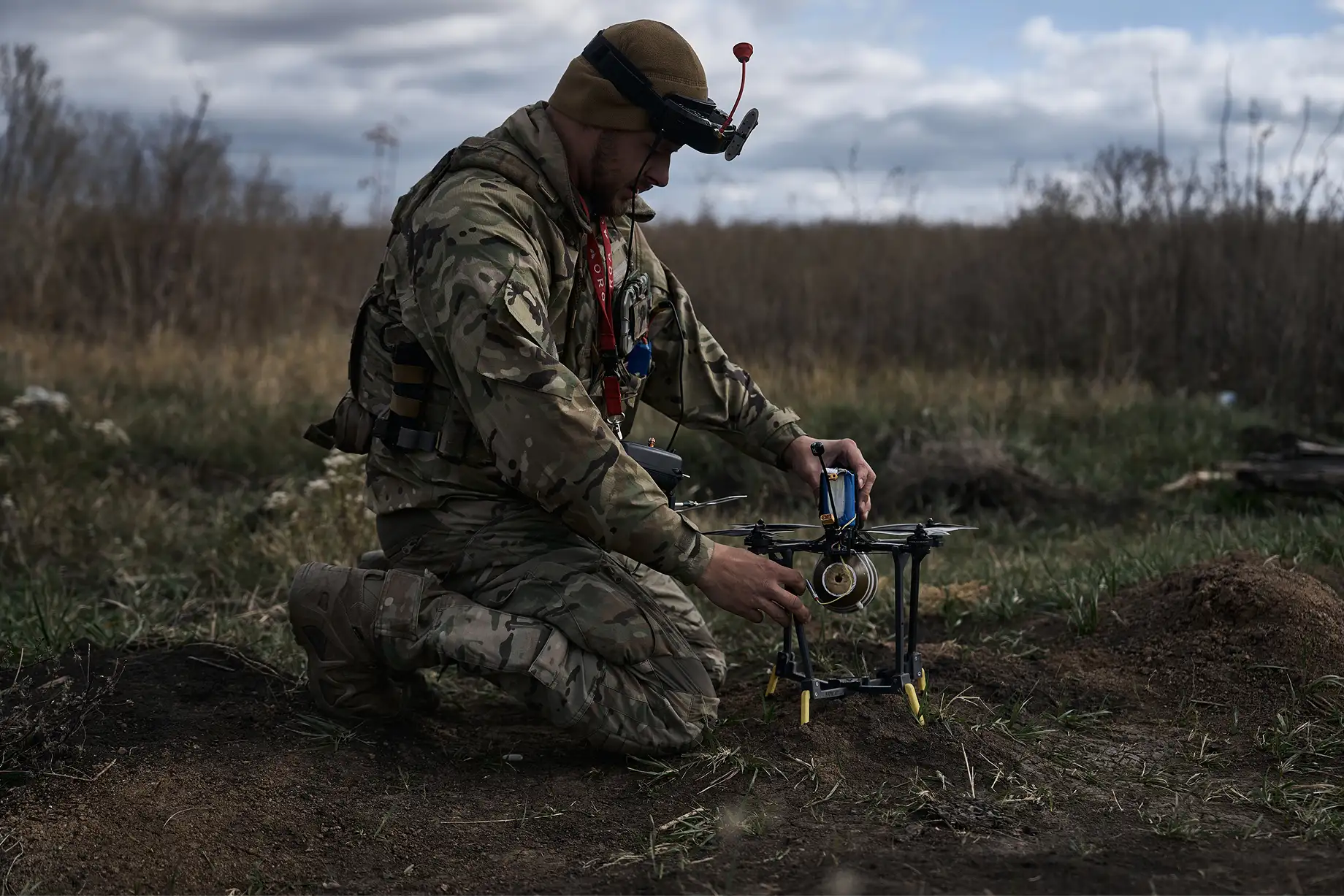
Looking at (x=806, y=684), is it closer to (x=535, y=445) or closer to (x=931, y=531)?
(x=931, y=531)

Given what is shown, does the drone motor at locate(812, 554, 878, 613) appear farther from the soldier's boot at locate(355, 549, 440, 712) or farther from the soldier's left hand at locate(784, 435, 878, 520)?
the soldier's boot at locate(355, 549, 440, 712)

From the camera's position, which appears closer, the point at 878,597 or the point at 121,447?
the point at 878,597

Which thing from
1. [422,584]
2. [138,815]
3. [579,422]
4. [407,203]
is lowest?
[138,815]

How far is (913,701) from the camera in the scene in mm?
3396

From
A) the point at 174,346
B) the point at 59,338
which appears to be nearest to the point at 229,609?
the point at 174,346

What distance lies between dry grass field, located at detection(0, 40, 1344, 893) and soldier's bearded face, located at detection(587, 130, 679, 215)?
149 centimetres

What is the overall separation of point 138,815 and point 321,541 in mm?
2635

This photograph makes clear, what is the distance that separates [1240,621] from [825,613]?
1353 mm

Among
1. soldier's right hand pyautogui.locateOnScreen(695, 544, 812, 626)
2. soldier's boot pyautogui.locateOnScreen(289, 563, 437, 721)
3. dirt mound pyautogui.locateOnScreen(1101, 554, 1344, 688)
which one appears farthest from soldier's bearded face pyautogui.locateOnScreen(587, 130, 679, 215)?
dirt mound pyautogui.locateOnScreen(1101, 554, 1344, 688)

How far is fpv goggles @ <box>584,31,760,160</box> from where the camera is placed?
135 inches

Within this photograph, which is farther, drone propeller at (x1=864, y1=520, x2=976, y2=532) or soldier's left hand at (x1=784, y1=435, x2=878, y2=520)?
soldier's left hand at (x1=784, y1=435, x2=878, y2=520)

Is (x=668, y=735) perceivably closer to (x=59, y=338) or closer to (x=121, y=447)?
(x=121, y=447)

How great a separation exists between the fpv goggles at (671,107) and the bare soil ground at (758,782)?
5.00 feet

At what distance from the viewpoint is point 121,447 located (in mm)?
7660
